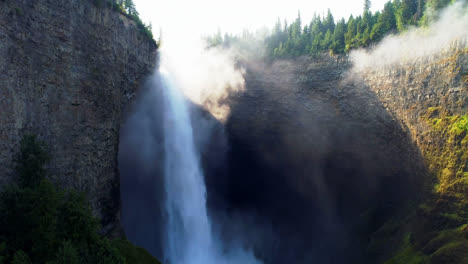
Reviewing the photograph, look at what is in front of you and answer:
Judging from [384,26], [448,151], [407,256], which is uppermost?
[384,26]

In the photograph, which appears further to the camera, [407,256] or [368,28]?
[368,28]

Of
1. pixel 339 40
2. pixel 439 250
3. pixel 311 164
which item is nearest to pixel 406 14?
pixel 339 40

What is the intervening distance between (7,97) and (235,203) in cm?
2760

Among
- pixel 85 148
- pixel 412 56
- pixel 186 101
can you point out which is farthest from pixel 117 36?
pixel 412 56

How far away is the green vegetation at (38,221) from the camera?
12.2 m

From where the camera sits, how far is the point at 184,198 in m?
30.5

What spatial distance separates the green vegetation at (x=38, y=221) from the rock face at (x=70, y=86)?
0.91m

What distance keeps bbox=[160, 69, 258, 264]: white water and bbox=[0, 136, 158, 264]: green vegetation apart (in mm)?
14569

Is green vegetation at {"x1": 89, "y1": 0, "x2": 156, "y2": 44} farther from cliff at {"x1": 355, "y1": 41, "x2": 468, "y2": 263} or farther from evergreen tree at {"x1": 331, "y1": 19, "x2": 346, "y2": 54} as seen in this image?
cliff at {"x1": 355, "y1": 41, "x2": 468, "y2": 263}

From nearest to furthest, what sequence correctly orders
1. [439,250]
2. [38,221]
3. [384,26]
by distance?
1. [38,221]
2. [439,250]
3. [384,26]

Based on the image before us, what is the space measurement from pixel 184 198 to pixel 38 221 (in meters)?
18.6

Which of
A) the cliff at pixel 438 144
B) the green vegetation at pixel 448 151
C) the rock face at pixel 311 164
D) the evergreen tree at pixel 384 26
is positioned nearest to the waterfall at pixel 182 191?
the rock face at pixel 311 164

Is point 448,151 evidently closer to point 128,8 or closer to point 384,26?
point 384,26

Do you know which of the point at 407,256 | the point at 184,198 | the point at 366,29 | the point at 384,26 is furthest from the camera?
the point at 366,29
